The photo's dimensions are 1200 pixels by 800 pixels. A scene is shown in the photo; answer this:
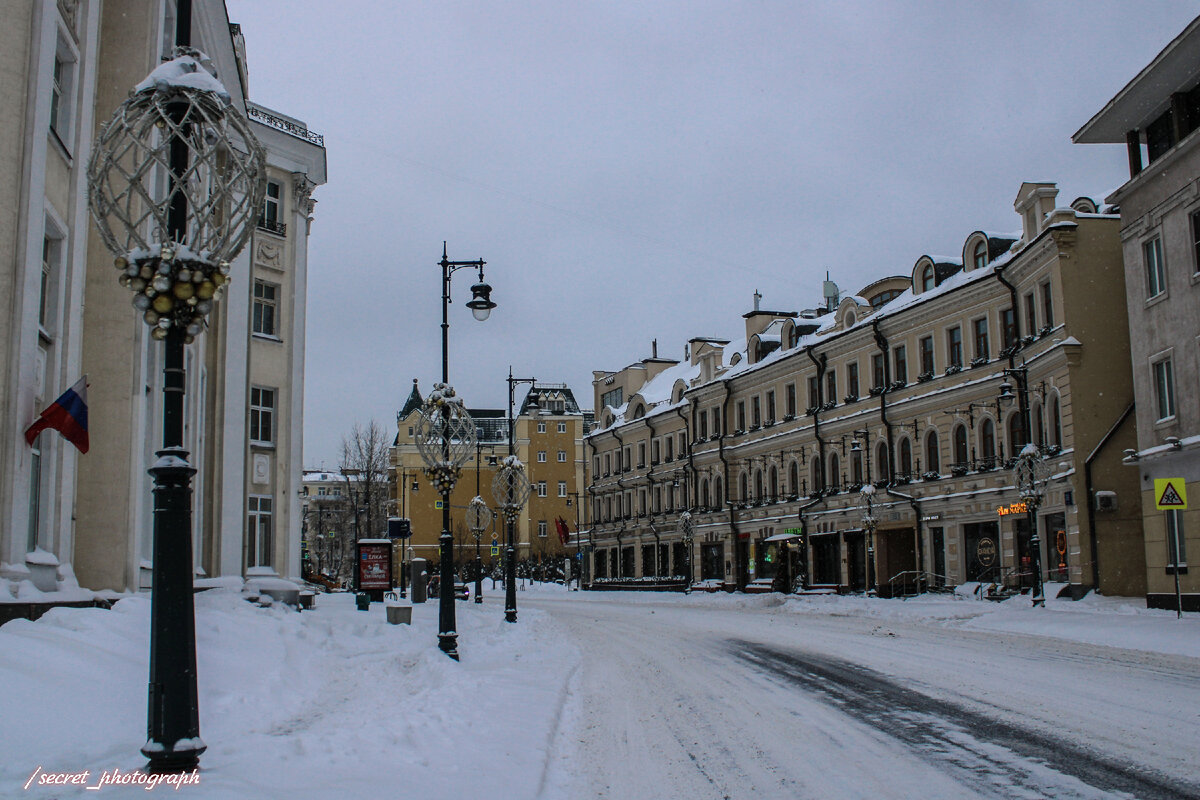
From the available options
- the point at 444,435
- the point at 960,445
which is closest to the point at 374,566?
the point at 444,435

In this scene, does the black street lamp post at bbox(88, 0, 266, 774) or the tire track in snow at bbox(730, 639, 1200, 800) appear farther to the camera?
the tire track in snow at bbox(730, 639, 1200, 800)

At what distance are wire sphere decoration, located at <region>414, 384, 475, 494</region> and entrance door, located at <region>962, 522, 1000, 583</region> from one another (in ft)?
71.5

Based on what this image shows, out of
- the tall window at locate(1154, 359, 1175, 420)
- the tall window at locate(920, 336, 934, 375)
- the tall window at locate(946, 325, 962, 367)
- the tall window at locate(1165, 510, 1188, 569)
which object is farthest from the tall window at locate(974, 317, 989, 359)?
the tall window at locate(1165, 510, 1188, 569)

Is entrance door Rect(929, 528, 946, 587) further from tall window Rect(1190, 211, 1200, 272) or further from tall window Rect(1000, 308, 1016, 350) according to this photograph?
tall window Rect(1190, 211, 1200, 272)

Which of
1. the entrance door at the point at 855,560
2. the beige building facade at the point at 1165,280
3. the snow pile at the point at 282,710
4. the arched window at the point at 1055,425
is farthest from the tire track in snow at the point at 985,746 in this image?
the entrance door at the point at 855,560

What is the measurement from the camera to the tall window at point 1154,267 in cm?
2500

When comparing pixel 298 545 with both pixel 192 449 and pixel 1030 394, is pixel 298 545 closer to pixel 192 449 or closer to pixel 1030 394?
pixel 192 449

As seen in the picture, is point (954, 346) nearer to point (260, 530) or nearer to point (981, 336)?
point (981, 336)

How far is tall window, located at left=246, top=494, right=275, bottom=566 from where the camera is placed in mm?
26891

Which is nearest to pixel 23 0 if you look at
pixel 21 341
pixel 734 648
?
pixel 21 341

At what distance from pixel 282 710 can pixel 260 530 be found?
17797 mm

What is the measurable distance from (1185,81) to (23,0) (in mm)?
22958

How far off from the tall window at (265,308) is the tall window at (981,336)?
23.6 m

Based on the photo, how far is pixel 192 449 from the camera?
21.8 m
